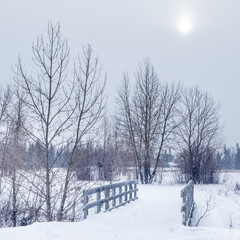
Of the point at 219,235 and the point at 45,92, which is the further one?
the point at 45,92

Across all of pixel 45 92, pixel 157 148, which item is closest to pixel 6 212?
pixel 45 92

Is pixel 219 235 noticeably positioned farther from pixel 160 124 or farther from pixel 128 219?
pixel 160 124

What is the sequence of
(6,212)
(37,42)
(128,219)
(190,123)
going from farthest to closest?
(190,123), (6,212), (128,219), (37,42)

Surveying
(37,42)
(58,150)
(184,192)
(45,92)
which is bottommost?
(184,192)

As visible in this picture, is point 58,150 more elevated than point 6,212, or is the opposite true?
point 58,150

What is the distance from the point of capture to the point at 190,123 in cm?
4016

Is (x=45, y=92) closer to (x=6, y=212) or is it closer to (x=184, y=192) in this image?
(x=184, y=192)

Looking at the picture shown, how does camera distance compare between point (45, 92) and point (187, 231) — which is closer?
point (187, 231)

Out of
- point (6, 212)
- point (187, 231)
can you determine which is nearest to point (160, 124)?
point (6, 212)

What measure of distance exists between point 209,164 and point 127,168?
9.93 metres

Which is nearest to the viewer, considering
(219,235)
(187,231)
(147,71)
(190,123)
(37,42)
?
(219,235)

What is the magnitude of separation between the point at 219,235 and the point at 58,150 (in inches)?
215

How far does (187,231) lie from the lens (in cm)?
864

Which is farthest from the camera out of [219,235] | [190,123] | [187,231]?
[190,123]
